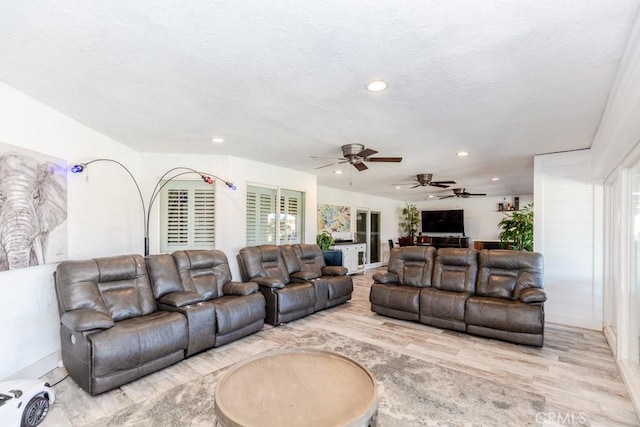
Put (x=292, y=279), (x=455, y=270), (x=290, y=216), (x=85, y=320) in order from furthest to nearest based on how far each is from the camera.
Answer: (x=290, y=216)
(x=292, y=279)
(x=455, y=270)
(x=85, y=320)

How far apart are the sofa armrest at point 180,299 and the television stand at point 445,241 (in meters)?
8.24

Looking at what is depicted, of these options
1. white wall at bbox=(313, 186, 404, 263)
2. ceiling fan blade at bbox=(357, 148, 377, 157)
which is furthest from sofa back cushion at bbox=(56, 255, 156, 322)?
white wall at bbox=(313, 186, 404, 263)

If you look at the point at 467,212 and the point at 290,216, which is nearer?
the point at 290,216

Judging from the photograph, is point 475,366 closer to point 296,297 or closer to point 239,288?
point 296,297

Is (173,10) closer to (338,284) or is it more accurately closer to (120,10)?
(120,10)

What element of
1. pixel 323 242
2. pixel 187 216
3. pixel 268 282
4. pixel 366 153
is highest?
pixel 366 153

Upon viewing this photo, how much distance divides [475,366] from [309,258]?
3.02 m

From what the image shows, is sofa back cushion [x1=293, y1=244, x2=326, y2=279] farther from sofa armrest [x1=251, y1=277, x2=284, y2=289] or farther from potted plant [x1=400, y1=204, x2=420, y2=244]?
potted plant [x1=400, y1=204, x2=420, y2=244]

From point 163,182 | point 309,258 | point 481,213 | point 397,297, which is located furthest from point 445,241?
point 163,182

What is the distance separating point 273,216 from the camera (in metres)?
5.65

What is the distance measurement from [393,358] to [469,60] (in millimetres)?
2751

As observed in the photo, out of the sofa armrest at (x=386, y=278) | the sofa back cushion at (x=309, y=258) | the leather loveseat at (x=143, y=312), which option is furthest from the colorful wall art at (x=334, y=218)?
the leather loveseat at (x=143, y=312)

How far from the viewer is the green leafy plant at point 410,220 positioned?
11238mm

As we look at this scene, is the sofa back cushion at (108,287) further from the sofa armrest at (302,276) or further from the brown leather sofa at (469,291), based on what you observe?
the brown leather sofa at (469,291)
